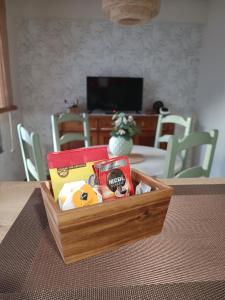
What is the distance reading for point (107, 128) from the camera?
2.99m

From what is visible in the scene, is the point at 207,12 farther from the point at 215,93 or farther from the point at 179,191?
the point at 179,191

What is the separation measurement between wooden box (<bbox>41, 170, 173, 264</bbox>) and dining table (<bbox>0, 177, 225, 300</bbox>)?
0.07ft

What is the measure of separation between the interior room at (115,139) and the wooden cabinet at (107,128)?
0.04 ft

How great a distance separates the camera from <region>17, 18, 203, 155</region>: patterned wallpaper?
10.2 feet

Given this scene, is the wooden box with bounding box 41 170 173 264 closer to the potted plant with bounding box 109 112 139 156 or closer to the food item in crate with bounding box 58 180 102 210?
the food item in crate with bounding box 58 180 102 210

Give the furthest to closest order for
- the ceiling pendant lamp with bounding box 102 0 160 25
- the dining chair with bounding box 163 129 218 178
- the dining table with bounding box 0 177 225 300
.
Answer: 1. the ceiling pendant lamp with bounding box 102 0 160 25
2. the dining chair with bounding box 163 129 218 178
3. the dining table with bounding box 0 177 225 300

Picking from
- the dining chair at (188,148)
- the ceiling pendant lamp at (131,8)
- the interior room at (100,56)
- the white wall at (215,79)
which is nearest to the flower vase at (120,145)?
the dining chair at (188,148)

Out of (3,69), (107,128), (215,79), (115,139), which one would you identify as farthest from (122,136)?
(215,79)

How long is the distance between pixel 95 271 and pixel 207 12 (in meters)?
3.68

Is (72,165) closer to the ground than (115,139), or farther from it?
farther from it

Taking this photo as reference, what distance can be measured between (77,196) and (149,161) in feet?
3.57

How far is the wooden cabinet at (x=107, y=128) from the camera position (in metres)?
2.97

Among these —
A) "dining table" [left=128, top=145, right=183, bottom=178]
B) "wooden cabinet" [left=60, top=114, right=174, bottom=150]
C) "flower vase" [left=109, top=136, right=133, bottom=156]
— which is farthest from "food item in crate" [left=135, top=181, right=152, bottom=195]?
"wooden cabinet" [left=60, top=114, right=174, bottom=150]

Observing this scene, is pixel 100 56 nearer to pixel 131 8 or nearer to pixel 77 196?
pixel 131 8
